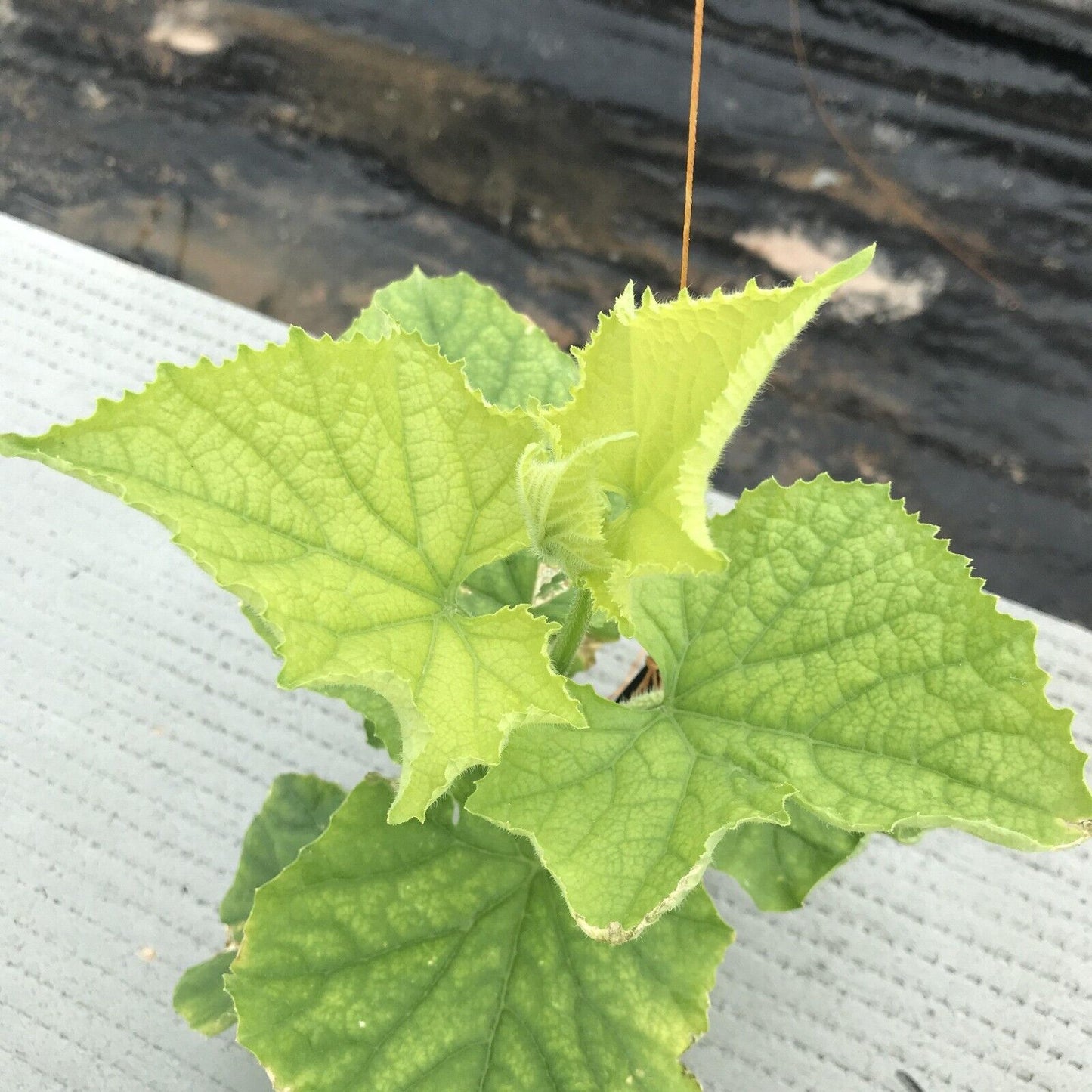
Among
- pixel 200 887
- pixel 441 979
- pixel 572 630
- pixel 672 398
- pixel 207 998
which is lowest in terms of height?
pixel 200 887

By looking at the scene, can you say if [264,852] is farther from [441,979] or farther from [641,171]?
[641,171]

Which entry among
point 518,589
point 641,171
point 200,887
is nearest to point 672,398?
point 518,589

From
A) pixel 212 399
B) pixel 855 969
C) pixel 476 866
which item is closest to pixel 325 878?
pixel 476 866

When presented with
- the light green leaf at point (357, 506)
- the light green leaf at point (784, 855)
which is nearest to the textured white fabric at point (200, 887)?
the light green leaf at point (784, 855)

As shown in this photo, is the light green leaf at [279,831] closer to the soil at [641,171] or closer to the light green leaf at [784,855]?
the light green leaf at [784,855]

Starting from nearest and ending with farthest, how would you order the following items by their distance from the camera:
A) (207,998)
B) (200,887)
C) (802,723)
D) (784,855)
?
(802,723) → (784,855) → (207,998) → (200,887)

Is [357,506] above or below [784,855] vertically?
above

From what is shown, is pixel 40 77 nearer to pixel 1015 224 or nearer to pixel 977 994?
pixel 1015 224
